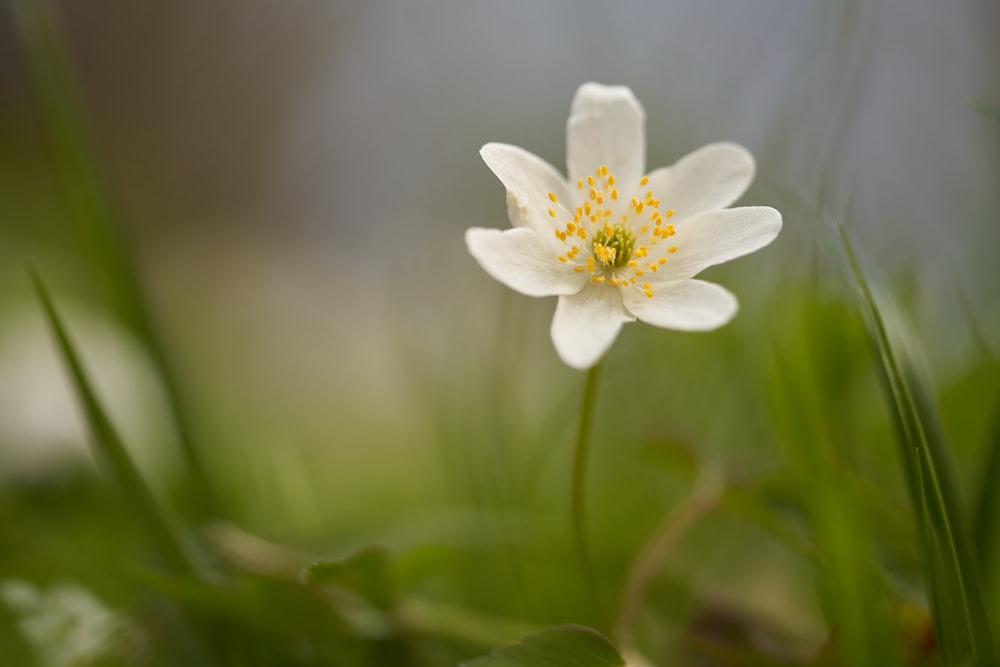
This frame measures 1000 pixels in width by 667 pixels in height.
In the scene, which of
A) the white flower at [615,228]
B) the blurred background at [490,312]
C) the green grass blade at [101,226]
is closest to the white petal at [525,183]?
the white flower at [615,228]

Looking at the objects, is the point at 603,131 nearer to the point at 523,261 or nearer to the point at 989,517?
the point at 523,261

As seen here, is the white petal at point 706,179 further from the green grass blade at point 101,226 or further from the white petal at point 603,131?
the green grass blade at point 101,226

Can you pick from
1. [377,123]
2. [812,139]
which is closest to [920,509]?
[812,139]

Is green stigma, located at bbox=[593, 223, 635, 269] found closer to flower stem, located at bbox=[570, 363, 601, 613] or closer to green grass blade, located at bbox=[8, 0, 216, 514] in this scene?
flower stem, located at bbox=[570, 363, 601, 613]

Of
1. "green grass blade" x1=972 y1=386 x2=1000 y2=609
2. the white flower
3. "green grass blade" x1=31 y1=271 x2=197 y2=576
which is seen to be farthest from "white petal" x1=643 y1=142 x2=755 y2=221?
"green grass blade" x1=31 y1=271 x2=197 y2=576

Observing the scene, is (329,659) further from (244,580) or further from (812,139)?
(812,139)

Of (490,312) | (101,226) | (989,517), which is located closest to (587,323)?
(989,517)
